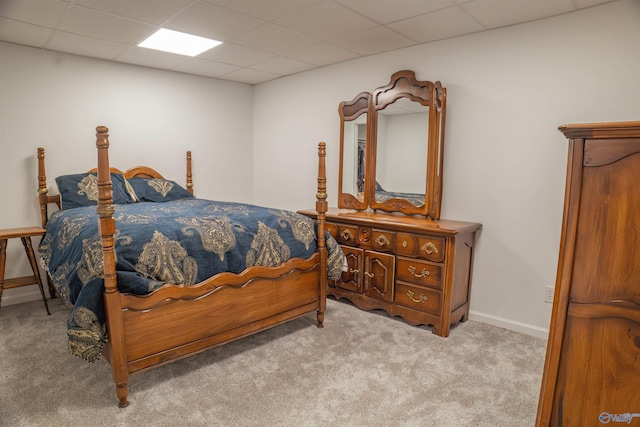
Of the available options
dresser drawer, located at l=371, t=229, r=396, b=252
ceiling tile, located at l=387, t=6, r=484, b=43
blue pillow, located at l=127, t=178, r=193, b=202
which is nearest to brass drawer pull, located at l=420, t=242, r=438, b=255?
dresser drawer, located at l=371, t=229, r=396, b=252

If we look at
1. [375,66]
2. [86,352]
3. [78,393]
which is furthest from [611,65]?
[78,393]

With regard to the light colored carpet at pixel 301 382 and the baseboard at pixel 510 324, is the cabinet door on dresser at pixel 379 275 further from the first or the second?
the baseboard at pixel 510 324

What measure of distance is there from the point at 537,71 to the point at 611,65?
0.43 m

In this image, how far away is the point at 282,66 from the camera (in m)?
4.06

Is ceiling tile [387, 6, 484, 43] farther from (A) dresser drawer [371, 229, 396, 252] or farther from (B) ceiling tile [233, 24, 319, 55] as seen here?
(A) dresser drawer [371, 229, 396, 252]

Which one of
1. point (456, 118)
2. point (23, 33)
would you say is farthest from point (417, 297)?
point (23, 33)

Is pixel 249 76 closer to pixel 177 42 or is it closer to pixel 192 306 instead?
pixel 177 42

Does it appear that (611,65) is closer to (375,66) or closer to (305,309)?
(375,66)

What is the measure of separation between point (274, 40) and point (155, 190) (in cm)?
188

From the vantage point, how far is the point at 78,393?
6.85 ft

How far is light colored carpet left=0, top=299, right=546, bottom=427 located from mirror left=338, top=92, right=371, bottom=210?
1335 mm

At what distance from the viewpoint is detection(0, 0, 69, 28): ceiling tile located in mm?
2482

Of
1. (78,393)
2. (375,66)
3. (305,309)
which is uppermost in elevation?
(375,66)

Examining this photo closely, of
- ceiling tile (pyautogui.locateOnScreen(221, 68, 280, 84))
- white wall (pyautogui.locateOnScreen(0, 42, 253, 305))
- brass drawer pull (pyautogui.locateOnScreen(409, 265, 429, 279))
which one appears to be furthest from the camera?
ceiling tile (pyautogui.locateOnScreen(221, 68, 280, 84))
